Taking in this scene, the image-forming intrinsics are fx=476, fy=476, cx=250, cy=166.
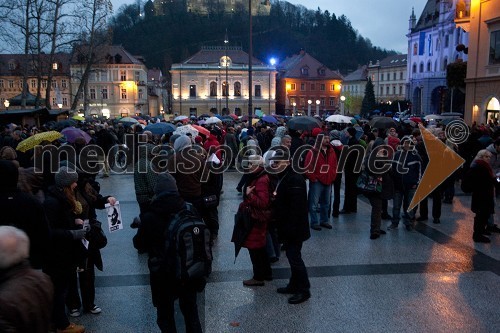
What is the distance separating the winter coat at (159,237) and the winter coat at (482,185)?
6.43m

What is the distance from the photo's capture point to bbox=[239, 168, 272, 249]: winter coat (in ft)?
21.1

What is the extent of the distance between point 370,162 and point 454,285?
3250 mm

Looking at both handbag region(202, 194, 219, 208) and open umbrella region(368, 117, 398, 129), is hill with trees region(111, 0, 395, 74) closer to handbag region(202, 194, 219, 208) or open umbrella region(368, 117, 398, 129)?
open umbrella region(368, 117, 398, 129)

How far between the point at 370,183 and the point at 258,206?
3672mm

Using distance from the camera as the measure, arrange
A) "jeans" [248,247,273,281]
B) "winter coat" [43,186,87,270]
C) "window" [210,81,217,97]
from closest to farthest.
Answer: "winter coat" [43,186,87,270], "jeans" [248,247,273,281], "window" [210,81,217,97]

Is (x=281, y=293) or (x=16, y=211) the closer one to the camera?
(x=16, y=211)

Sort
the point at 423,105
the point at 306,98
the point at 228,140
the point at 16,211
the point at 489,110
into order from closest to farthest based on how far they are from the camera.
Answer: the point at 16,211 < the point at 228,140 < the point at 489,110 < the point at 423,105 < the point at 306,98

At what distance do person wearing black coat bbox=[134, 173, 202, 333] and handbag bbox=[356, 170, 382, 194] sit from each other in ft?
18.0

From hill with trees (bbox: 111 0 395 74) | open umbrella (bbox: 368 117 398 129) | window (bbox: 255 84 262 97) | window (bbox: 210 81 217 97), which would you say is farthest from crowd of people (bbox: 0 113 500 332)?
hill with trees (bbox: 111 0 395 74)

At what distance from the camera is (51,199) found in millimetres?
5254

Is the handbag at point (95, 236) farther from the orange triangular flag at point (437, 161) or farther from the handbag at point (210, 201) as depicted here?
the orange triangular flag at point (437, 161)

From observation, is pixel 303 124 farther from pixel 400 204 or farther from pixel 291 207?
pixel 291 207

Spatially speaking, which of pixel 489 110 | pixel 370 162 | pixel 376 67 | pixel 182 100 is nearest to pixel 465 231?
pixel 370 162

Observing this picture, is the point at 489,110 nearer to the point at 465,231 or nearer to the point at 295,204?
the point at 465,231
